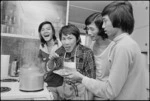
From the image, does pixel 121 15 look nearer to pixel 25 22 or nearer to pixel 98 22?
pixel 98 22

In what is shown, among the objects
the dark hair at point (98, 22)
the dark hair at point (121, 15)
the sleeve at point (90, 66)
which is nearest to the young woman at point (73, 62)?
the sleeve at point (90, 66)

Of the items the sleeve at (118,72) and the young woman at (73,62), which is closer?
the sleeve at (118,72)

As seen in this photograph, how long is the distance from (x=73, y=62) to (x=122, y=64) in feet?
1.15

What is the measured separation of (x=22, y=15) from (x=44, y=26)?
0.43 m

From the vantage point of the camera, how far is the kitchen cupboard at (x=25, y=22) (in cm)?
163

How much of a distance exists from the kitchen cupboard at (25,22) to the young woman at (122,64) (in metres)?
1.09

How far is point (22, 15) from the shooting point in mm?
1781

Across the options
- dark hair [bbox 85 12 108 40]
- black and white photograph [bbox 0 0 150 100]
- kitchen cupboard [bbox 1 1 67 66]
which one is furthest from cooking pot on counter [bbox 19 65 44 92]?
kitchen cupboard [bbox 1 1 67 66]

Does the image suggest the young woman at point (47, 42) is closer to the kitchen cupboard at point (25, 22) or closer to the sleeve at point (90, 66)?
the kitchen cupboard at point (25, 22)

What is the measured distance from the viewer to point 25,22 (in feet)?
5.91

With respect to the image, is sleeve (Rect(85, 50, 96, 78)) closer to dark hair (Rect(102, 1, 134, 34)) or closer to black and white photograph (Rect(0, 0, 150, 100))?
black and white photograph (Rect(0, 0, 150, 100))

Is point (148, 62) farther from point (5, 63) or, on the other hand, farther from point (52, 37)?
point (5, 63)

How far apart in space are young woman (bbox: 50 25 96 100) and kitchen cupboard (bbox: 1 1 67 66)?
610 mm

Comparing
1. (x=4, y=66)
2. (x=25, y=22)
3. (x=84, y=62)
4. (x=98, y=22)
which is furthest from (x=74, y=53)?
(x=25, y=22)
